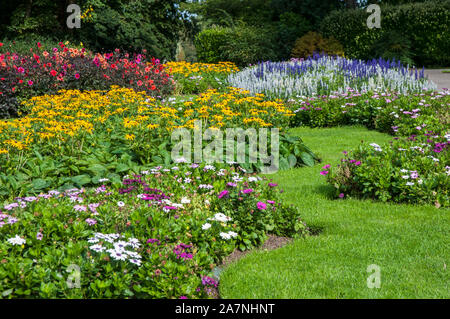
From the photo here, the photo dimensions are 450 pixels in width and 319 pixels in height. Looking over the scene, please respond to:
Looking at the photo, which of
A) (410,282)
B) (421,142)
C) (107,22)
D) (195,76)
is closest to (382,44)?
(195,76)

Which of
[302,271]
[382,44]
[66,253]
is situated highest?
[382,44]

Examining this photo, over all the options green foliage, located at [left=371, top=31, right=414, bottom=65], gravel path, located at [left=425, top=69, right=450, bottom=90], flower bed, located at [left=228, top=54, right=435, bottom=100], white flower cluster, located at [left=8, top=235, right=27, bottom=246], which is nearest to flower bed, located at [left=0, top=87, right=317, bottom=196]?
white flower cluster, located at [left=8, top=235, right=27, bottom=246]

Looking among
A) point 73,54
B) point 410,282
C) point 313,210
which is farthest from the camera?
point 73,54

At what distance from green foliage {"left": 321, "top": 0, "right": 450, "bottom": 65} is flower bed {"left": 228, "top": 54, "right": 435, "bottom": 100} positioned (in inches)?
294

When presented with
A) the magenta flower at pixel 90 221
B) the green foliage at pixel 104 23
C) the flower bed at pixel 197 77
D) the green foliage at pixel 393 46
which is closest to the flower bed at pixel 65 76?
the flower bed at pixel 197 77

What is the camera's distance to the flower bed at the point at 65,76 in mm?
10562

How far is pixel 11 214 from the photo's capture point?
384 centimetres

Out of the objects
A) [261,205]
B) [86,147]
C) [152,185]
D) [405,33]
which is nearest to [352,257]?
[261,205]

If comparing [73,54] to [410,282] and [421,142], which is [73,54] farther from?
[410,282]

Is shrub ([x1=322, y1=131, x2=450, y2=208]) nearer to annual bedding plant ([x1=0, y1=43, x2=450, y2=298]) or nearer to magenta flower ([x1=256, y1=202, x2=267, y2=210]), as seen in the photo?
annual bedding plant ([x1=0, y1=43, x2=450, y2=298])

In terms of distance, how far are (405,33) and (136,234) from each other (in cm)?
2010

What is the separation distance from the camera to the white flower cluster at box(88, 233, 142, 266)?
10.0 feet

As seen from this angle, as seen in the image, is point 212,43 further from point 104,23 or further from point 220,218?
point 220,218

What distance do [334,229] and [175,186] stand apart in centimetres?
168
